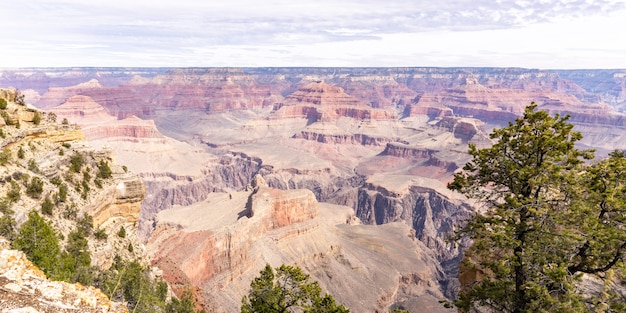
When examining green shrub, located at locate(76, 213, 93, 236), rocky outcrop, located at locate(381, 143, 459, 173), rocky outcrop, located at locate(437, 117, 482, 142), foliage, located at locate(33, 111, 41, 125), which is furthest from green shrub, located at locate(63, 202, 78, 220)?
rocky outcrop, located at locate(437, 117, 482, 142)

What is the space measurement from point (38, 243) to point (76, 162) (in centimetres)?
1045

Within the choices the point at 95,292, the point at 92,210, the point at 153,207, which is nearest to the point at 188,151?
the point at 153,207

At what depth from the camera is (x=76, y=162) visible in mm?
26766

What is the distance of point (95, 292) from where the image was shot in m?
12.5

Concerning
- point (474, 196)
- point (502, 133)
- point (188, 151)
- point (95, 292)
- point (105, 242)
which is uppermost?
point (502, 133)

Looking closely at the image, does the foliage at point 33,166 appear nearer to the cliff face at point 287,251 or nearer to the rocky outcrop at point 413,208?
the cliff face at point 287,251

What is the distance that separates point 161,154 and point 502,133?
6957 inches

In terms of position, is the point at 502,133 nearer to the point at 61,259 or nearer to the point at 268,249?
the point at 61,259

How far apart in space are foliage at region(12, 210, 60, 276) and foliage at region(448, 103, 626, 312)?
19.0 m

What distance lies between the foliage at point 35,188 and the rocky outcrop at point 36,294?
420 inches

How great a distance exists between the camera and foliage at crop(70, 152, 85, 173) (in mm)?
26516

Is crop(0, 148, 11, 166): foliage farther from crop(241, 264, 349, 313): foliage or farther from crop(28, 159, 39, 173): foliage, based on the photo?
crop(241, 264, 349, 313): foliage

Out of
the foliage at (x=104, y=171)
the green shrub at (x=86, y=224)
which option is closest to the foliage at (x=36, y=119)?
the foliage at (x=104, y=171)

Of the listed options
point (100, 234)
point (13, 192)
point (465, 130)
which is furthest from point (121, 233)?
point (465, 130)
